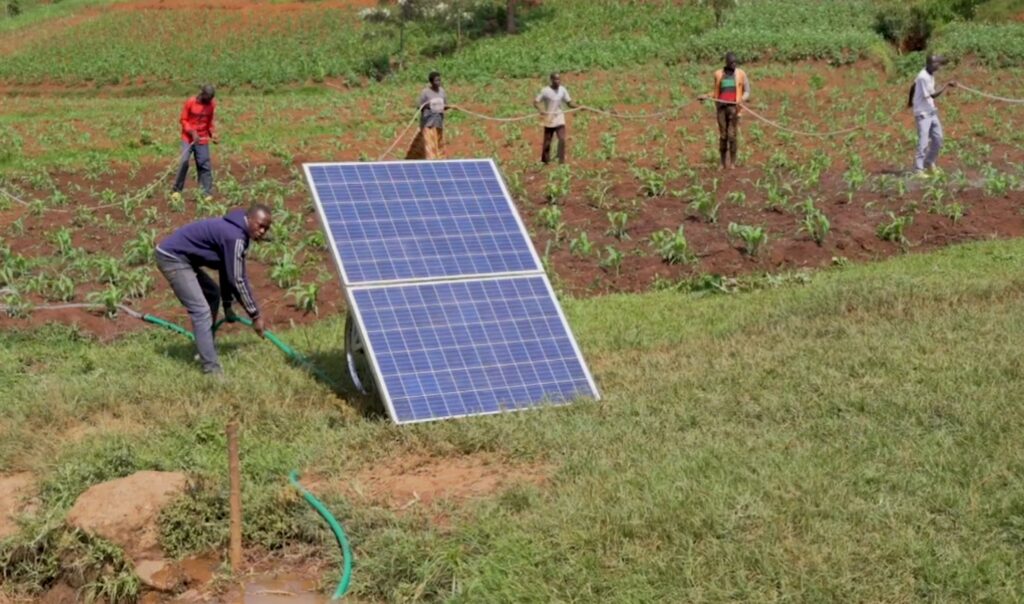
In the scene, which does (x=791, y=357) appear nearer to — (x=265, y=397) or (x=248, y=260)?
(x=265, y=397)

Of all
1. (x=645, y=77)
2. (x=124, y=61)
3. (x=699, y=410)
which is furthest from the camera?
(x=124, y=61)

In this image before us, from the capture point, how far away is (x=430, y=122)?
1888 cm

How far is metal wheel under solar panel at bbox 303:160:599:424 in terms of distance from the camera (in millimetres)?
9125

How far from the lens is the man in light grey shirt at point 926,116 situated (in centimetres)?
1728

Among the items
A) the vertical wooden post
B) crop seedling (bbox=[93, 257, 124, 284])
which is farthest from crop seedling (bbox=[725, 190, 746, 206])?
the vertical wooden post

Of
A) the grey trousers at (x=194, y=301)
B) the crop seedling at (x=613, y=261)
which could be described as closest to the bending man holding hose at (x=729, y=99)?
the crop seedling at (x=613, y=261)

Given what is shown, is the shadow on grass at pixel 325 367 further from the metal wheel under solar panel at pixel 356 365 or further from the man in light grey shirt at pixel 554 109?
the man in light grey shirt at pixel 554 109

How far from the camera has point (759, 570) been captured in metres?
6.41

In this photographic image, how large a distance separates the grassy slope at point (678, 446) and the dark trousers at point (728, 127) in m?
6.18

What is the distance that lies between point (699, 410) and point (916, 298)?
139 inches

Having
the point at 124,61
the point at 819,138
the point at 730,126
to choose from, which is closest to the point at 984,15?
the point at 819,138

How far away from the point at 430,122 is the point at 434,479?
1145cm

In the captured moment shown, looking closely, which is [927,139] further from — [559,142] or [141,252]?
[141,252]

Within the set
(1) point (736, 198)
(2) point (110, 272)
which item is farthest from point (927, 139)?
(2) point (110, 272)
